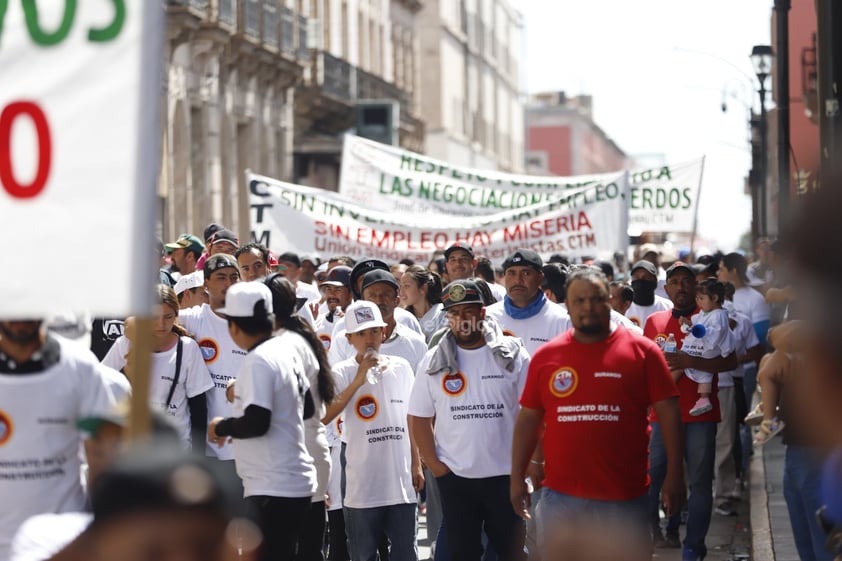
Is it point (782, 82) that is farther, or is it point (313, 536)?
point (782, 82)

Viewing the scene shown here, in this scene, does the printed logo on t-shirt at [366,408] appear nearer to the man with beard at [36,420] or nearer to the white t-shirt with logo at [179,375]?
the white t-shirt with logo at [179,375]

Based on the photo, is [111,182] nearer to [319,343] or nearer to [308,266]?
[319,343]

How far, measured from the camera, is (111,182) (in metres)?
4.32

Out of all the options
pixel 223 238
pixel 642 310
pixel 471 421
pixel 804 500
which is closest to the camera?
pixel 804 500

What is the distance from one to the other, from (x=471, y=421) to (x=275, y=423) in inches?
64.3

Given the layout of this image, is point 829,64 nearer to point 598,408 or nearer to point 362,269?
point 362,269

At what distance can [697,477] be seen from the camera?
1102 cm

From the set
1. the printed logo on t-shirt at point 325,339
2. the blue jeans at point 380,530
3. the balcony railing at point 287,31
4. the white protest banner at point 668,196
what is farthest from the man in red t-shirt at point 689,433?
the balcony railing at point 287,31

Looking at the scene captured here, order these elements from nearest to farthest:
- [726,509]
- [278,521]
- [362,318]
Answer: [278,521]
[362,318]
[726,509]

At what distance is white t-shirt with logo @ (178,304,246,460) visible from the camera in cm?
944

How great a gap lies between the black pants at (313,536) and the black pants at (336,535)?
129cm

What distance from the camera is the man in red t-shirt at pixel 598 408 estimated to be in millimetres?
7629

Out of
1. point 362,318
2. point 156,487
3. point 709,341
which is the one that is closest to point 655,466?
point 709,341

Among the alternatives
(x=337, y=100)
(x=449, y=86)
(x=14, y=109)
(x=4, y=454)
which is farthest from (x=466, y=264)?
(x=449, y=86)
